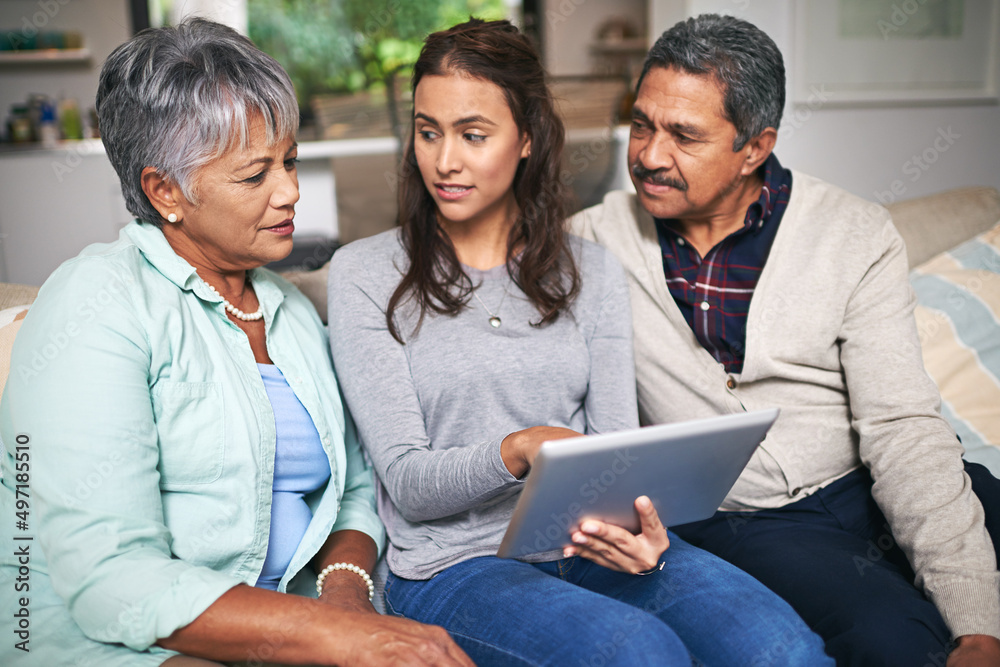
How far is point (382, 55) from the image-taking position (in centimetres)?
614

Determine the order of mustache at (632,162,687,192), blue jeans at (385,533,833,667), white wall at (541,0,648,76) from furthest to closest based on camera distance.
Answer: white wall at (541,0,648,76) → mustache at (632,162,687,192) → blue jeans at (385,533,833,667)

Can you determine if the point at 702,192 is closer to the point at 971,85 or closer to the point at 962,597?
the point at 962,597

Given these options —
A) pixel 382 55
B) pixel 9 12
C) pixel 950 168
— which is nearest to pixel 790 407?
pixel 950 168

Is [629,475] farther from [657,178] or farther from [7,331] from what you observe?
[7,331]

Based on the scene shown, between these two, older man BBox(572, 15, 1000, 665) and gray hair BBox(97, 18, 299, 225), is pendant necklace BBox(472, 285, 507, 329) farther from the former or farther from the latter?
gray hair BBox(97, 18, 299, 225)

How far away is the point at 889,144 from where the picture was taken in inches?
106

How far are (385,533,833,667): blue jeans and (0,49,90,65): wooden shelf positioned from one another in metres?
4.52

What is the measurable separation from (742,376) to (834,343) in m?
0.19

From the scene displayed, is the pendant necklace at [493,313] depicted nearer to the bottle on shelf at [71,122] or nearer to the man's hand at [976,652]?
the man's hand at [976,652]

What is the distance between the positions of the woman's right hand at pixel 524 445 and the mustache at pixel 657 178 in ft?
1.89

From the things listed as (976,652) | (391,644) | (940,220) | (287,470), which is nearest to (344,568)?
(287,470)

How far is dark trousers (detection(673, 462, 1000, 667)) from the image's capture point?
1110 mm

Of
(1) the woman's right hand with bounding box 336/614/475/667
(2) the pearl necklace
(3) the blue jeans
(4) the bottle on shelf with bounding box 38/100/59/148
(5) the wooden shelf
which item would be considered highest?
(5) the wooden shelf

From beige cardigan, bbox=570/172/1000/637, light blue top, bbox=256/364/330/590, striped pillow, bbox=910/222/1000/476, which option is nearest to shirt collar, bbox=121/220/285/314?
light blue top, bbox=256/364/330/590
